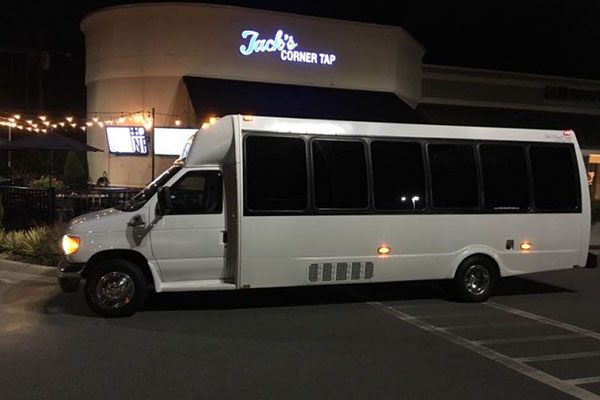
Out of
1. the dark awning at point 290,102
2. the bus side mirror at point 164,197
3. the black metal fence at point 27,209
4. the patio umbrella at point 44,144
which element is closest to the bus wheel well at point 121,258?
the bus side mirror at point 164,197

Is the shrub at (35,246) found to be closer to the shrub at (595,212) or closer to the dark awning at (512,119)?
the shrub at (595,212)

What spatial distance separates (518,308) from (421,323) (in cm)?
194

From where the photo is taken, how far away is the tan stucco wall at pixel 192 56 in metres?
19.7

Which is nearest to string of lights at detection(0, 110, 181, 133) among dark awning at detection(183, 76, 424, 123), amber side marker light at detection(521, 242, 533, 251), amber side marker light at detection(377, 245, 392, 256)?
dark awning at detection(183, 76, 424, 123)

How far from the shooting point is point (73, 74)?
126 ft

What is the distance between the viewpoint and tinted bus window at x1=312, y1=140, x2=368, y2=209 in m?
7.78

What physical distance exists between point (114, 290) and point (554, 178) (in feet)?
21.9

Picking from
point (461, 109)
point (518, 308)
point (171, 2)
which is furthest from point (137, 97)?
point (518, 308)

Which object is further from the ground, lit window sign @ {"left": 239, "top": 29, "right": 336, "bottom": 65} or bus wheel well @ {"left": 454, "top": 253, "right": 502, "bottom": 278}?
lit window sign @ {"left": 239, "top": 29, "right": 336, "bottom": 65}

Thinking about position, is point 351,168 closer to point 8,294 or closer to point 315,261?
point 315,261

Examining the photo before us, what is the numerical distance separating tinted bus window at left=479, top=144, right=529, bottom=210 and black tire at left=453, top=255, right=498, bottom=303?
0.86 meters

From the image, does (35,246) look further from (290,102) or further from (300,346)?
(290,102)

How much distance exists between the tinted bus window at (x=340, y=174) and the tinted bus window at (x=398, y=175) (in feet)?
0.70

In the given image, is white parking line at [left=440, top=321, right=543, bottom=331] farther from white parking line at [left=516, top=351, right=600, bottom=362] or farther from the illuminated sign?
the illuminated sign
